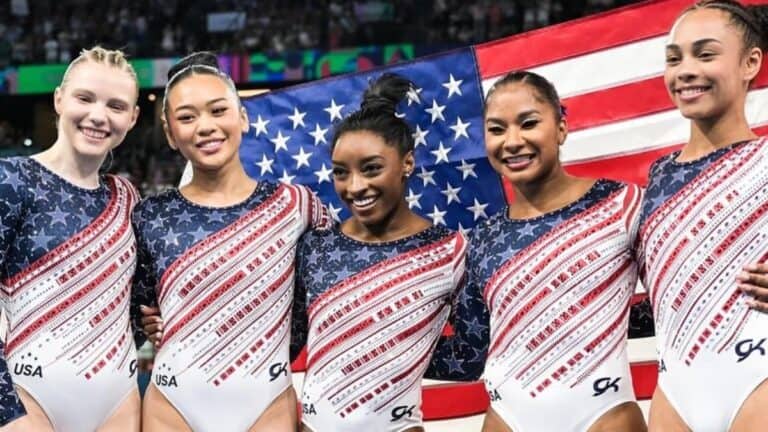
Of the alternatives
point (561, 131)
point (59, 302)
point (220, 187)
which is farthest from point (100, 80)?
point (561, 131)

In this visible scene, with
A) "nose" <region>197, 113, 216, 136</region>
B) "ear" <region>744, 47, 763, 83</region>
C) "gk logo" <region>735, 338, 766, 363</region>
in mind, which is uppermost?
"ear" <region>744, 47, 763, 83</region>

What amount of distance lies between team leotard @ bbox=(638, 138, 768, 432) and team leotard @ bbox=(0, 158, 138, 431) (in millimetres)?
1391

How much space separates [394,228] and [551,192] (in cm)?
43

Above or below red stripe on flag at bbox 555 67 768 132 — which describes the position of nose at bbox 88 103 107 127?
above

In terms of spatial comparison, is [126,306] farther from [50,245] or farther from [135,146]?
[135,146]

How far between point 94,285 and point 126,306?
12 centimetres

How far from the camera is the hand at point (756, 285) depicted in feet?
6.78

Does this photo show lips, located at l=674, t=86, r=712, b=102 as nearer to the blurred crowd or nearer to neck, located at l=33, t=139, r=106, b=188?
neck, located at l=33, t=139, r=106, b=188

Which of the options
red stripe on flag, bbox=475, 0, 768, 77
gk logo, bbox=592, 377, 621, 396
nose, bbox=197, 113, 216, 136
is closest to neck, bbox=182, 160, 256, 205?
nose, bbox=197, 113, 216, 136

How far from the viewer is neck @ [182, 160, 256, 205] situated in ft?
8.73

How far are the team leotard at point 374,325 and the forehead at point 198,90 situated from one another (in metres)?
0.53

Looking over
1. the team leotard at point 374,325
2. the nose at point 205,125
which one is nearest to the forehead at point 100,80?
the nose at point 205,125

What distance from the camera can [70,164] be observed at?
8.51ft

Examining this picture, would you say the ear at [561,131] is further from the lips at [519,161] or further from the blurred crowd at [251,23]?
the blurred crowd at [251,23]
